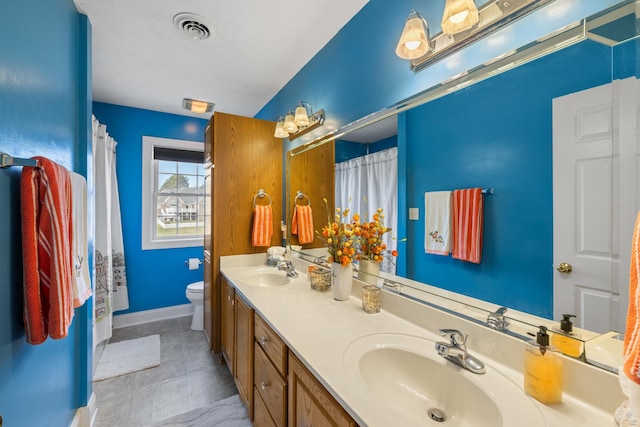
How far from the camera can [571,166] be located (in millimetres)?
738

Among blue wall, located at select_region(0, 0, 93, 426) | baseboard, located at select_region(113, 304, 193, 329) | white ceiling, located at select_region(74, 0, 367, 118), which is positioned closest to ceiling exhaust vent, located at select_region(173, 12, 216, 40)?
white ceiling, located at select_region(74, 0, 367, 118)

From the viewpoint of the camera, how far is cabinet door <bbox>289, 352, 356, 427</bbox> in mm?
734

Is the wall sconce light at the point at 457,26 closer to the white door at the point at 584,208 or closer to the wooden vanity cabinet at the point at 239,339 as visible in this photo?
the white door at the point at 584,208

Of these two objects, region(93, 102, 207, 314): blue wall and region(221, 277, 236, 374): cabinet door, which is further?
region(93, 102, 207, 314): blue wall

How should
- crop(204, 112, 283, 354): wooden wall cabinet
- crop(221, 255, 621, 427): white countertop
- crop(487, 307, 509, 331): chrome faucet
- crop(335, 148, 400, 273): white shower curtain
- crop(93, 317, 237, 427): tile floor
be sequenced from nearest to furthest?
crop(221, 255, 621, 427): white countertop < crop(487, 307, 509, 331): chrome faucet < crop(335, 148, 400, 273): white shower curtain < crop(93, 317, 237, 427): tile floor < crop(204, 112, 283, 354): wooden wall cabinet

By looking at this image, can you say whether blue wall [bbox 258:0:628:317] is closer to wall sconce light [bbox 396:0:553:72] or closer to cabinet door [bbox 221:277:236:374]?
wall sconce light [bbox 396:0:553:72]

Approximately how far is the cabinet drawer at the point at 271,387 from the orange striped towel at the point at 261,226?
3.51 feet

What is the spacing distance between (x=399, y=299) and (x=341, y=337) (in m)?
0.35

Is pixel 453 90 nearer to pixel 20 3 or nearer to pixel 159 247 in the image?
pixel 20 3

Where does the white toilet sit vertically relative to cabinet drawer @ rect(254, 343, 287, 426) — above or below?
below

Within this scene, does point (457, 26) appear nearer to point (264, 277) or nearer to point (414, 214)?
point (414, 214)

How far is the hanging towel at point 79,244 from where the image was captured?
111 centimetres

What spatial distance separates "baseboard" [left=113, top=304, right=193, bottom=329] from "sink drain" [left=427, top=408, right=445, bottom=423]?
10.6ft

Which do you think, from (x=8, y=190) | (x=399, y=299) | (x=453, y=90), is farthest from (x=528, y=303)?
(x=8, y=190)
